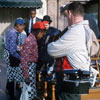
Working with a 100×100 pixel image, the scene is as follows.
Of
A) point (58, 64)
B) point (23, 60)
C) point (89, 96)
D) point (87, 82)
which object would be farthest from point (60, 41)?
point (23, 60)

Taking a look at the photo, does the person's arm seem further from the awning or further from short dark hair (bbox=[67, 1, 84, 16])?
→ the awning

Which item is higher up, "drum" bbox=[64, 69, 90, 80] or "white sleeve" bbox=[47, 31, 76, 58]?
"white sleeve" bbox=[47, 31, 76, 58]

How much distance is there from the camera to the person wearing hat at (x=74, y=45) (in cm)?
461

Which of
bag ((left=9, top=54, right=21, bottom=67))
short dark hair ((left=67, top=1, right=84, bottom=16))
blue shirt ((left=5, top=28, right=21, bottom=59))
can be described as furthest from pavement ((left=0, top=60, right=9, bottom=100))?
short dark hair ((left=67, top=1, right=84, bottom=16))

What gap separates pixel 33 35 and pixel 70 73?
175 centimetres

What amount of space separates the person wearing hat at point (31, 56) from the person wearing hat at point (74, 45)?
1275 millimetres

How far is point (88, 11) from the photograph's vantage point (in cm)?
1694

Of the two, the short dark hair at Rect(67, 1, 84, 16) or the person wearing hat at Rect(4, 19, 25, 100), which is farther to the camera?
the person wearing hat at Rect(4, 19, 25, 100)

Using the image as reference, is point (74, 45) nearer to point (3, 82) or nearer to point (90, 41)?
point (90, 41)

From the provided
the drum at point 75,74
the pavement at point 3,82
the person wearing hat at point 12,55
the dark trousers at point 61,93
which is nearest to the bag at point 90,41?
the drum at point 75,74

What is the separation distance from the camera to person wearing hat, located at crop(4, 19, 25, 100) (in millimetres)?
7839

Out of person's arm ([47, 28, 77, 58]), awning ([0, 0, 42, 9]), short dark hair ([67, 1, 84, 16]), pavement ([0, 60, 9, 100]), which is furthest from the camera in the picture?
awning ([0, 0, 42, 9])

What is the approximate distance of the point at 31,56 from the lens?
610 centimetres

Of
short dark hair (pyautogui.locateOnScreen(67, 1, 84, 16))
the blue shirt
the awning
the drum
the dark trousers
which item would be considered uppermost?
the awning
